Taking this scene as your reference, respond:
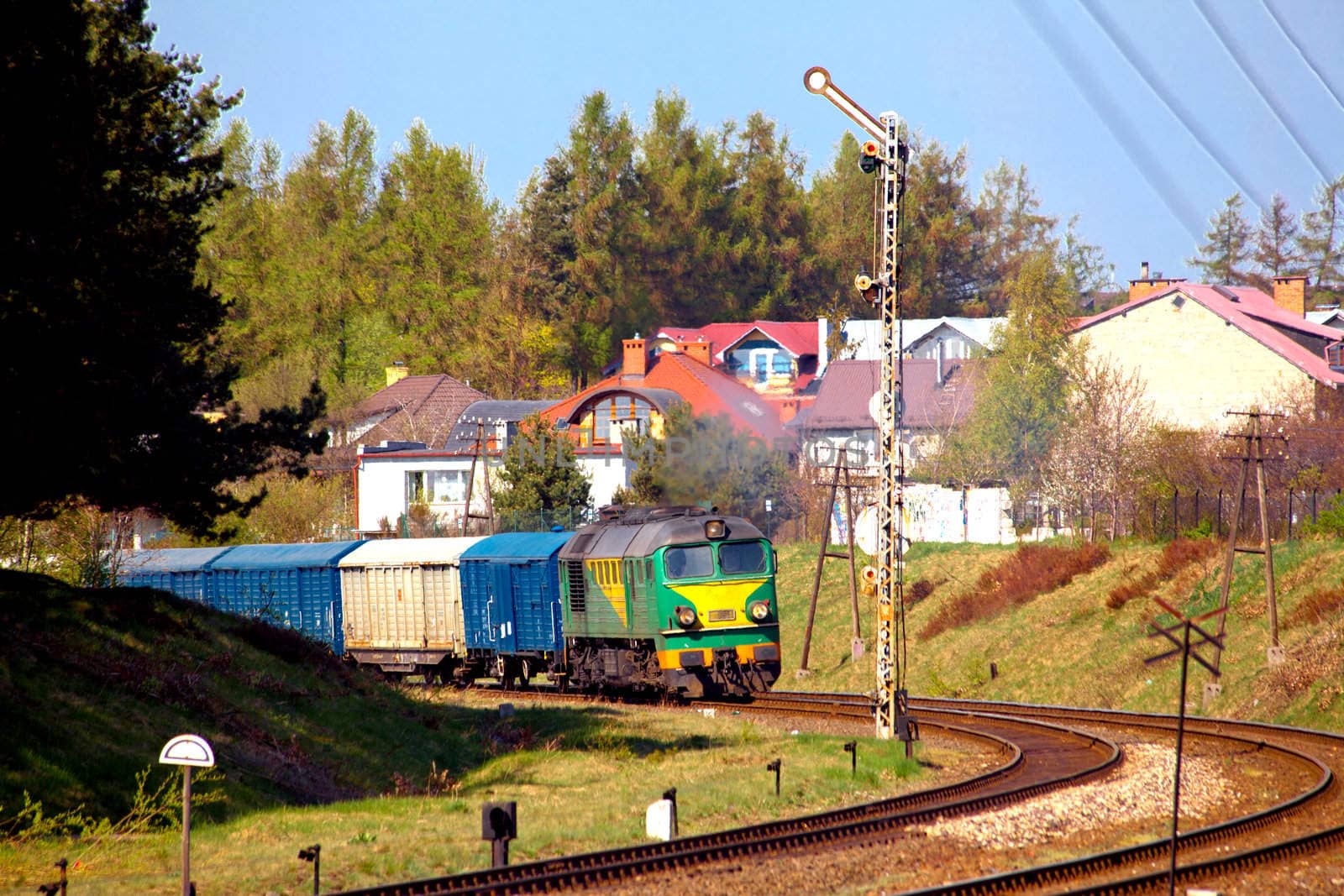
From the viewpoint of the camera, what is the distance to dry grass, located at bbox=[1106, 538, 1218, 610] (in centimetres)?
3947

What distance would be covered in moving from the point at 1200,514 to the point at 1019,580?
6256mm

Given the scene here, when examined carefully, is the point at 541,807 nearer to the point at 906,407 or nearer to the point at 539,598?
the point at 539,598

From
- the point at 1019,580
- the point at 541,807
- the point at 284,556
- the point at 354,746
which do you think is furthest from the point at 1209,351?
the point at 541,807

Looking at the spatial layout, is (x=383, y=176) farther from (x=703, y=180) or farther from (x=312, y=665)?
(x=312, y=665)

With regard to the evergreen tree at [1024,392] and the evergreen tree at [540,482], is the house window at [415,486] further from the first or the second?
the evergreen tree at [1024,392]

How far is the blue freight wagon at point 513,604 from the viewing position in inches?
1276

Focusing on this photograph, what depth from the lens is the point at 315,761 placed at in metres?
21.4

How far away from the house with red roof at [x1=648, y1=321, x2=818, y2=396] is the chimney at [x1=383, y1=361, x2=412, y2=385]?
634 inches

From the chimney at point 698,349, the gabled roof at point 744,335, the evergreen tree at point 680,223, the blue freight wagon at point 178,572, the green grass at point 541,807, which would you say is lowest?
the green grass at point 541,807

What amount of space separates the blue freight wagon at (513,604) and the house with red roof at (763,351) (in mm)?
56159

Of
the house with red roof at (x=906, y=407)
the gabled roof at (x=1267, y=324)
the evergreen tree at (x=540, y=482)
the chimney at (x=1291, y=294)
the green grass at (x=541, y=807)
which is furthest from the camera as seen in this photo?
the chimney at (x=1291, y=294)

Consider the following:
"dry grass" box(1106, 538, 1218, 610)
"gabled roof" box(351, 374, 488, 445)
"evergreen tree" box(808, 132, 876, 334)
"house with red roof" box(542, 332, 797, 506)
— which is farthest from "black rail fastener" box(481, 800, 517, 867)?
"evergreen tree" box(808, 132, 876, 334)

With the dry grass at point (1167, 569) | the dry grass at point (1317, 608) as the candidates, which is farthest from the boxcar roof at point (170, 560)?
the dry grass at point (1317, 608)

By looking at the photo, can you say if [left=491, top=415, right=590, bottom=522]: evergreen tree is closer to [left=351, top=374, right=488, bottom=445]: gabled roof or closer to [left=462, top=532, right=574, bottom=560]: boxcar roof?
[left=351, top=374, right=488, bottom=445]: gabled roof
